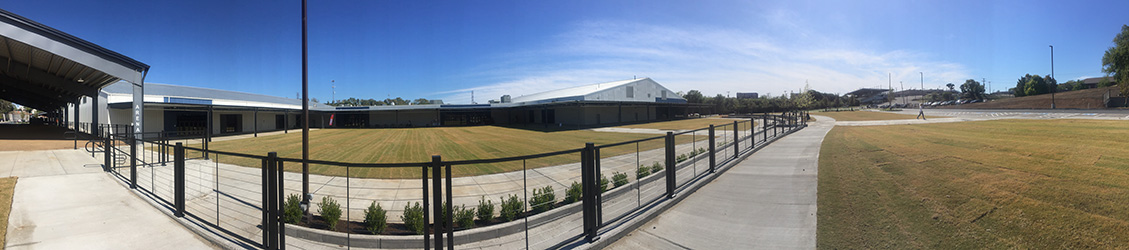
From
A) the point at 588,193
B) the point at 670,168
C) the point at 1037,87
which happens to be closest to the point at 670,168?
the point at 670,168

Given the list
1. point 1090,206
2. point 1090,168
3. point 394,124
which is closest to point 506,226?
point 1090,206

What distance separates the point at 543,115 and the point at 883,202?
141ft

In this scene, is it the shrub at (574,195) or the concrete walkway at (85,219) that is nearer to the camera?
the concrete walkway at (85,219)

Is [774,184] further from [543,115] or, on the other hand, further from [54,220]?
[543,115]

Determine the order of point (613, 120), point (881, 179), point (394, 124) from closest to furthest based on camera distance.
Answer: point (881, 179), point (613, 120), point (394, 124)

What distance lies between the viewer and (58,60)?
717 inches

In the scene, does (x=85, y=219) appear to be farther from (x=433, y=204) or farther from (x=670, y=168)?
(x=670, y=168)

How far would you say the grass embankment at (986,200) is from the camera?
398cm

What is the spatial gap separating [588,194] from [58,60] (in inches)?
1128

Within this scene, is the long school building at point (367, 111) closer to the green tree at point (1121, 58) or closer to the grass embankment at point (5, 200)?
the grass embankment at point (5, 200)

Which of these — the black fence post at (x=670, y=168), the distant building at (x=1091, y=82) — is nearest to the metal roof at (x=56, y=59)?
the black fence post at (x=670, y=168)

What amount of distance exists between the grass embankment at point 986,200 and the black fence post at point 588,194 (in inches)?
105

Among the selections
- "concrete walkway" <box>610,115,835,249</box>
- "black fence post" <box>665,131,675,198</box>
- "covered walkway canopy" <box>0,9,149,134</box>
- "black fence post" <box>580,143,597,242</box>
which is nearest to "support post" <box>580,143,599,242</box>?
"black fence post" <box>580,143,597,242</box>

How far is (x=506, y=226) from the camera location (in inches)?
194
